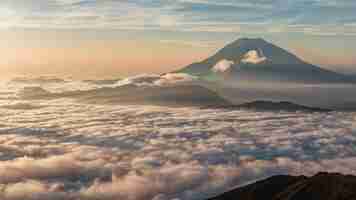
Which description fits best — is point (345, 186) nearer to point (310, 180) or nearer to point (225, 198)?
point (310, 180)

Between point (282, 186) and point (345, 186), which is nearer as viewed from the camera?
point (345, 186)

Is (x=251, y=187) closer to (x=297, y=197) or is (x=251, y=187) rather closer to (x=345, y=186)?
(x=297, y=197)

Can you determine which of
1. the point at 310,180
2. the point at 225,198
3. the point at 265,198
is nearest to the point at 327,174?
the point at 310,180

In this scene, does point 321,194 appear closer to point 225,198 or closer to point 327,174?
point 327,174

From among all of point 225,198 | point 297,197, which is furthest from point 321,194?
point 225,198

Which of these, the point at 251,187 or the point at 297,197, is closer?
the point at 297,197

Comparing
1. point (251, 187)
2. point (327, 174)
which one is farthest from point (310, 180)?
point (251, 187)
